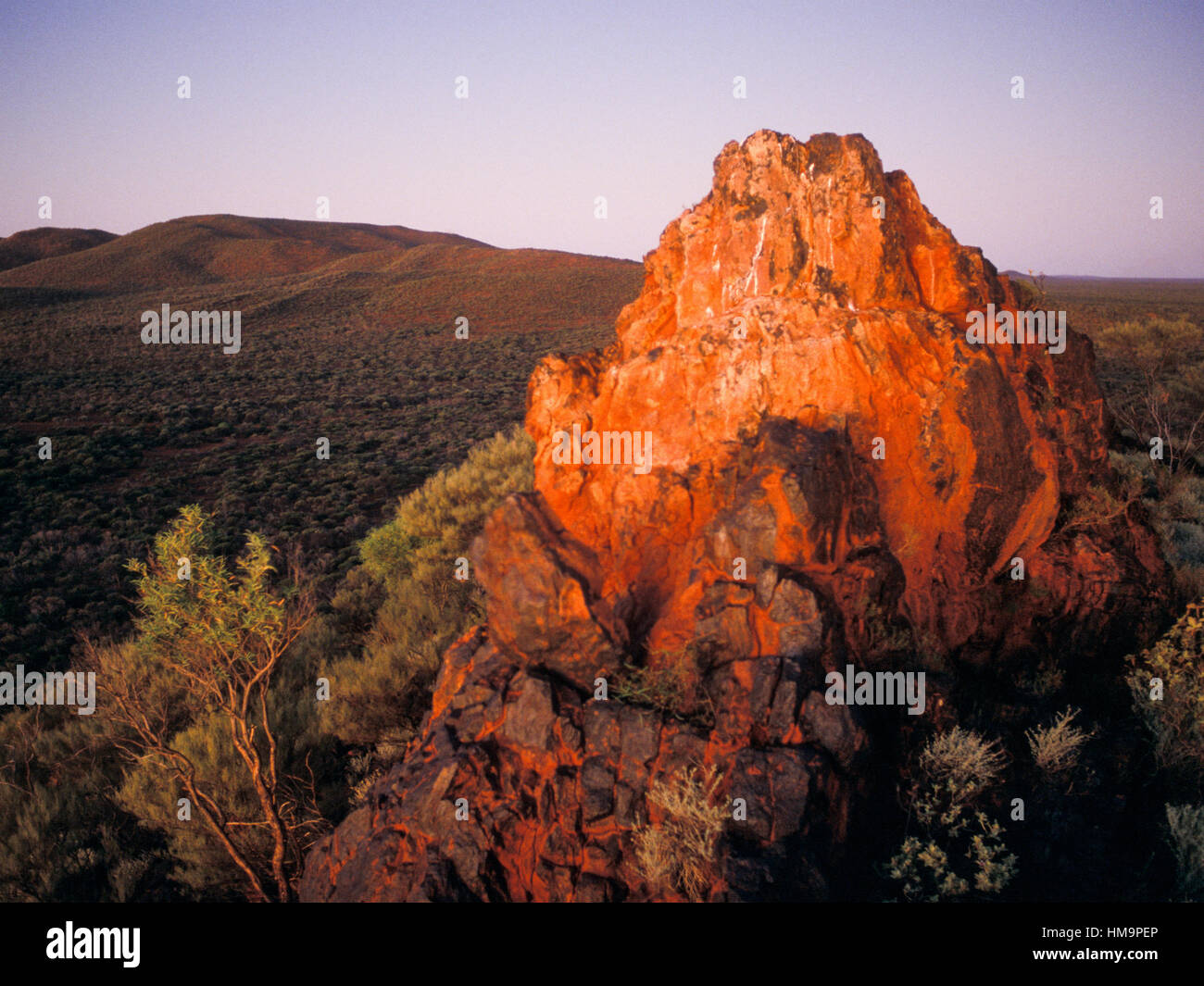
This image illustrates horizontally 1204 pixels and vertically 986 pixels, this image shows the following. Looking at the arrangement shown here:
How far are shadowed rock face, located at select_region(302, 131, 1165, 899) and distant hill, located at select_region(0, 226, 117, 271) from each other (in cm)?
11060

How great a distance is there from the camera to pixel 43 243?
92.6 meters

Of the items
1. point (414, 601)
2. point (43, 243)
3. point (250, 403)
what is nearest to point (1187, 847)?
point (414, 601)

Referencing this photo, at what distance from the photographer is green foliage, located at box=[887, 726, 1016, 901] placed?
3971 mm

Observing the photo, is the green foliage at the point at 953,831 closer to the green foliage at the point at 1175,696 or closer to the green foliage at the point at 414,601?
the green foliage at the point at 1175,696

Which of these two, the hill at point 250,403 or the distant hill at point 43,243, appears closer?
the hill at point 250,403

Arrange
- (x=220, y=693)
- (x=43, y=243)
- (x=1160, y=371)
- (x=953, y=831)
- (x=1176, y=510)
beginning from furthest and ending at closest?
(x=43, y=243) → (x=1160, y=371) → (x=1176, y=510) → (x=220, y=693) → (x=953, y=831)

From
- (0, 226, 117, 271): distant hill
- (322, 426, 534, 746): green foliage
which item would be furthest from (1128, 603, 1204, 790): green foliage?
(0, 226, 117, 271): distant hill

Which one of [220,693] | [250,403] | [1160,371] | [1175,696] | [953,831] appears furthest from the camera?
[250,403]

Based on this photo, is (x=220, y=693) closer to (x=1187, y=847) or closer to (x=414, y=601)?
(x=414, y=601)

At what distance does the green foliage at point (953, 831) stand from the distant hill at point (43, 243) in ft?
372

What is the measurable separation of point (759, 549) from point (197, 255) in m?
97.7

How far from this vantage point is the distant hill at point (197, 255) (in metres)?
71.3

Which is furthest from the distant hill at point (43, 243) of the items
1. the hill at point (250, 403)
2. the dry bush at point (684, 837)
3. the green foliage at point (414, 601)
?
the dry bush at point (684, 837)

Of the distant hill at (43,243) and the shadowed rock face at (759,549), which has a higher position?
the distant hill at (43,243)
